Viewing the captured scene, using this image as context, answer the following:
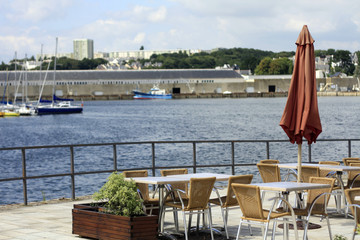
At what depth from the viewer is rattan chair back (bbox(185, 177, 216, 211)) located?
725 centimetres

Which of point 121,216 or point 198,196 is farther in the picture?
point 198,196

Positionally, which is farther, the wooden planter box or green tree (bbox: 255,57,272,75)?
green tree (bbox: 255,57,272,75)

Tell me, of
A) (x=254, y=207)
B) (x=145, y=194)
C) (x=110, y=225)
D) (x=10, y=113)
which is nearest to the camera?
(x=254, y=207)

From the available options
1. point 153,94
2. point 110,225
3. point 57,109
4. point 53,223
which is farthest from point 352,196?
point 153,94

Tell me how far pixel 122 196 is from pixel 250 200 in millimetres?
1408

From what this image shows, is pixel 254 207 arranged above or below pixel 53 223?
above

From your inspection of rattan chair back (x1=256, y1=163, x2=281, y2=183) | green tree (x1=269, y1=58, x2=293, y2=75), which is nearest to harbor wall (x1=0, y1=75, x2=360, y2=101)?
green tree (x1=269, y1=58, x2=293, y2=75)

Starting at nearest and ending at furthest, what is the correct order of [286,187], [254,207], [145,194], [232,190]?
[254,207], [286,187], [232,190], [145,194]

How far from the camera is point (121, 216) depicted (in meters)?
6.96

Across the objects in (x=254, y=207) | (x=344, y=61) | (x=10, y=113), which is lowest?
(x=10, y=113)

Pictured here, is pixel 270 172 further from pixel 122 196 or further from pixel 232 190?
pixel 122 196

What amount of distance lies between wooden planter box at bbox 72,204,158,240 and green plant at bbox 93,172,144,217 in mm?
121

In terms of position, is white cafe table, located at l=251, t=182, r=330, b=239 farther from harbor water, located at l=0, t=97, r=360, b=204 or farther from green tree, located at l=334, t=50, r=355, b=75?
green tree, located at l=334, t=50, r=355, b=75

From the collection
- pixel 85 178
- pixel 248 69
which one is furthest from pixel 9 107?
pixel 248 69
